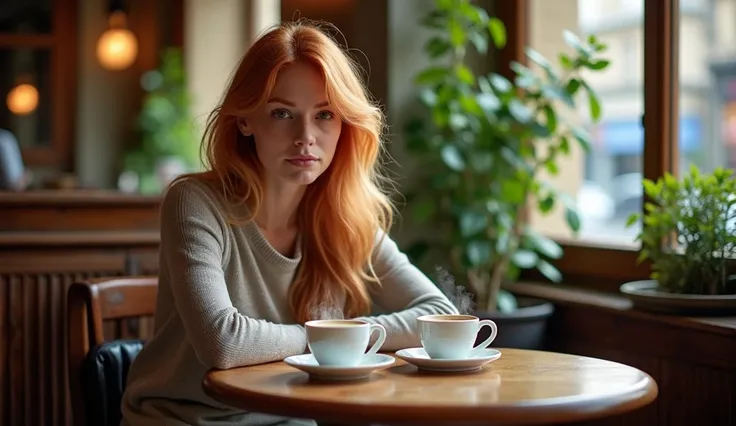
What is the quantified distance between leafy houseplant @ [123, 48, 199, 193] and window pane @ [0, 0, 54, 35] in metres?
1.53

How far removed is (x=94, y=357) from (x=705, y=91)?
173 centimetres

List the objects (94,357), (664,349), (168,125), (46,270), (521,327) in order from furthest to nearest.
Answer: (168,125) < (46,270) < (521,327) < (664,349) < (94,357)

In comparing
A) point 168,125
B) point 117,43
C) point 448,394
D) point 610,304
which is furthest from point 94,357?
point 168,125

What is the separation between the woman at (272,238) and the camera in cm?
174

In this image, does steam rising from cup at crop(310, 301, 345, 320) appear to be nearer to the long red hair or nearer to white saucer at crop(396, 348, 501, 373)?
the long red hair

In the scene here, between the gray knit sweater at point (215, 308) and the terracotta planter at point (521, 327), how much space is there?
0.69 metres

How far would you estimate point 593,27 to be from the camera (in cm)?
307

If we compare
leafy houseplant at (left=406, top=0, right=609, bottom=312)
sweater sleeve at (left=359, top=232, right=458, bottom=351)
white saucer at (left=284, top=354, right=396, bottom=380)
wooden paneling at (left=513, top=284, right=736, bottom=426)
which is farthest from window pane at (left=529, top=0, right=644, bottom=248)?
white saucer at (left=284, top=354, right=396, bottom=380)

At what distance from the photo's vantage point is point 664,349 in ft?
7.66

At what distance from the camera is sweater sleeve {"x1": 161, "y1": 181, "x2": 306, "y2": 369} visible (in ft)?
5.40

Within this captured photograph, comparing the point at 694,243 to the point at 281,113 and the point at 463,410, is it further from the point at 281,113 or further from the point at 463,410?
the point at 463,410

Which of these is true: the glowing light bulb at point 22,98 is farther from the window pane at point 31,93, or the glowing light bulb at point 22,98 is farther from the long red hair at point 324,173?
the long red hair at point 324,173

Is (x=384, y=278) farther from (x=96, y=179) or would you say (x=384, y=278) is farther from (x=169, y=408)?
(x=96, y=179)

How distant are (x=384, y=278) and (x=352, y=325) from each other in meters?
0.53
